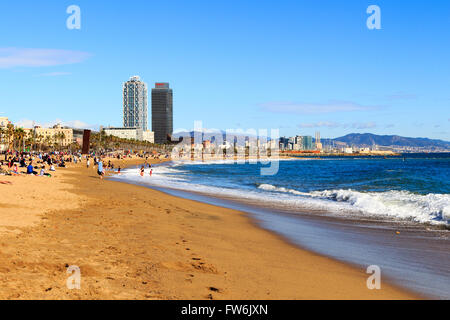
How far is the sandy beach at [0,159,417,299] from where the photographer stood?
599cm

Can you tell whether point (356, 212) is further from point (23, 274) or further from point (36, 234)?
point (23, 274)

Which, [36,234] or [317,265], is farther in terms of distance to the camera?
[36,234]

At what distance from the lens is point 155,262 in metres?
7.64

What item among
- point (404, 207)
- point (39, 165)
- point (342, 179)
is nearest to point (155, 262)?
point (404, 207)

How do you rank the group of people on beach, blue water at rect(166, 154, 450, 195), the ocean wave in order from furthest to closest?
1. blue water at rect(166, 154, 450, 195)
2. the group of people on beach
3. the ocean wave

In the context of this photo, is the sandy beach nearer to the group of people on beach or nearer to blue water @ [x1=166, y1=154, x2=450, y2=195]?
the group of people on beach

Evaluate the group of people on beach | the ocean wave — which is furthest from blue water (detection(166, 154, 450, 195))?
the group of people on beach

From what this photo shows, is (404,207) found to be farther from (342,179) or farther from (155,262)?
(342,179)

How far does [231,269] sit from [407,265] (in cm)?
434

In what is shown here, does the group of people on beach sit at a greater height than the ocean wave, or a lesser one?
greater

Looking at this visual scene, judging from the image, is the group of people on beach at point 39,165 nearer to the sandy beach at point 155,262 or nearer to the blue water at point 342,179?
the blue water at point 342,179

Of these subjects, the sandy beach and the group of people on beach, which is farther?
the group of people on beach
